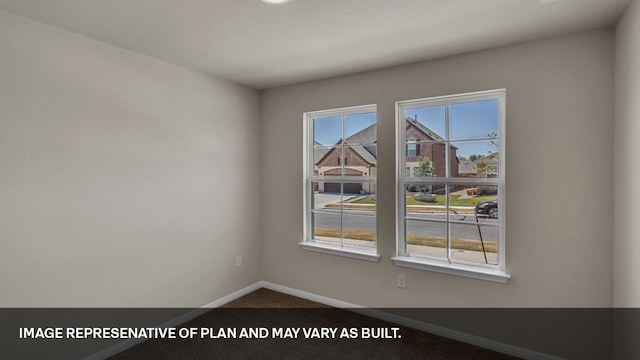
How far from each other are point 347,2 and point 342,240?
2.24m

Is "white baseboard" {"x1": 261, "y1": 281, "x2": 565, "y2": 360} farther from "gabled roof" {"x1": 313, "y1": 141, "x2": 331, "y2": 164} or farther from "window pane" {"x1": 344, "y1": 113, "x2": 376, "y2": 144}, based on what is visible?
"window pane" {"x1": 344, "y1": 113, "x2": 376, "y2": 144}

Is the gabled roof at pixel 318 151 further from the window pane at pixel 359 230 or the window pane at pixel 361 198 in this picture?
the window pane at pixel 359 230

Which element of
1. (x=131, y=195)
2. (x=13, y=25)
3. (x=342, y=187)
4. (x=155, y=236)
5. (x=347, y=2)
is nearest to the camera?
(x=347, y=2)

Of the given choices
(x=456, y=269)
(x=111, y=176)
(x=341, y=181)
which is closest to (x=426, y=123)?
(x=341, y=181)

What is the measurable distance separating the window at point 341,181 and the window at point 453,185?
1.11 ft

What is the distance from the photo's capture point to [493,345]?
2396 millimetres

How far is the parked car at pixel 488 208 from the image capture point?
97.1 inches

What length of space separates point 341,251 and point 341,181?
72 cm

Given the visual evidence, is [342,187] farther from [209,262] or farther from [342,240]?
[209,262]

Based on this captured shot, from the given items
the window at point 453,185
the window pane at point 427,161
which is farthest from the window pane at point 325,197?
the window pane at point 427,161

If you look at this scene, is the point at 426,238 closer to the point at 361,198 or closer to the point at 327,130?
the point at 361,198

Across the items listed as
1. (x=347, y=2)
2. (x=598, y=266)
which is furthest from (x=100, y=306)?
(x=598, y=266)

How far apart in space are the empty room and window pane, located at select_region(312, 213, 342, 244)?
34mm

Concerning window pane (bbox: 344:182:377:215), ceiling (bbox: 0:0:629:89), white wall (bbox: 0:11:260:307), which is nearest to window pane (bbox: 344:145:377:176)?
window pane (bbox: 344:182:377:215)
